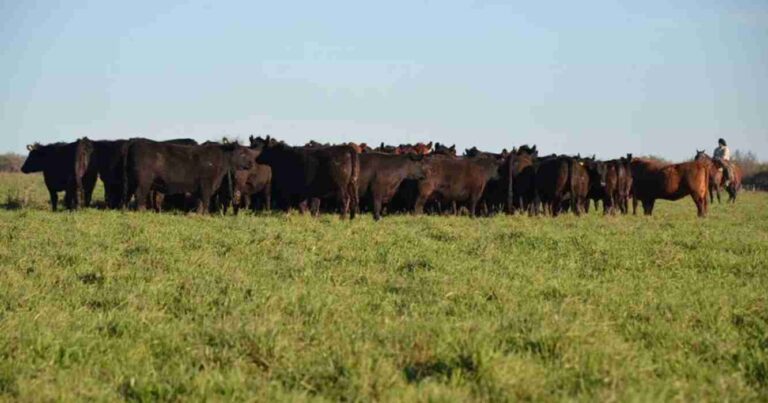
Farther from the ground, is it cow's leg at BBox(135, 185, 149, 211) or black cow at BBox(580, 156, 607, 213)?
black cow at BBox(580, 156, 607, 213)

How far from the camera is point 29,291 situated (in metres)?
8.40

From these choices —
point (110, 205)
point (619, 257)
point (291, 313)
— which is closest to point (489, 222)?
point (619, 257)

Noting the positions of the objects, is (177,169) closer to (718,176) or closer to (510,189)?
(510,189)

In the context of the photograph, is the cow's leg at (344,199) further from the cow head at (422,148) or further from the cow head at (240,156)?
the cow head at (422,148)

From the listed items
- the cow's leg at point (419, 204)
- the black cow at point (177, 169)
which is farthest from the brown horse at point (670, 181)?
the black cow at point (177, 169)

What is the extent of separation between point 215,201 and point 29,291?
13.3 metres

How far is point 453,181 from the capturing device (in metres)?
21.9

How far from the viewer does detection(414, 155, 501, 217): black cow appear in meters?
21.4

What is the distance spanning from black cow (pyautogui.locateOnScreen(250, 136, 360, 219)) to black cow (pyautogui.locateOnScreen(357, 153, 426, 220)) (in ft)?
1.61

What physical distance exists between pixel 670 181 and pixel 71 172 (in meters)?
15.3

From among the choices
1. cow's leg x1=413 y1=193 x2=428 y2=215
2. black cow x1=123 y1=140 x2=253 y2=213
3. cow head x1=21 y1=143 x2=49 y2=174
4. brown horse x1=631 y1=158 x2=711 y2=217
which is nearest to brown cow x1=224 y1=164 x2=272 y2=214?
black cow x1=123 y1=140 x2=253 y2=213

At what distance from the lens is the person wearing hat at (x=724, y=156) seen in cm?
3247

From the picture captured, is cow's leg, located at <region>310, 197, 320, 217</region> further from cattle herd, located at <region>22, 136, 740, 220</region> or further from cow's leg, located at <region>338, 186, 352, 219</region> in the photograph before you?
cow's leg, located at <region>338, 186, 352, 219</region>

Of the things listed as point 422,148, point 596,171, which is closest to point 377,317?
point 596,171
